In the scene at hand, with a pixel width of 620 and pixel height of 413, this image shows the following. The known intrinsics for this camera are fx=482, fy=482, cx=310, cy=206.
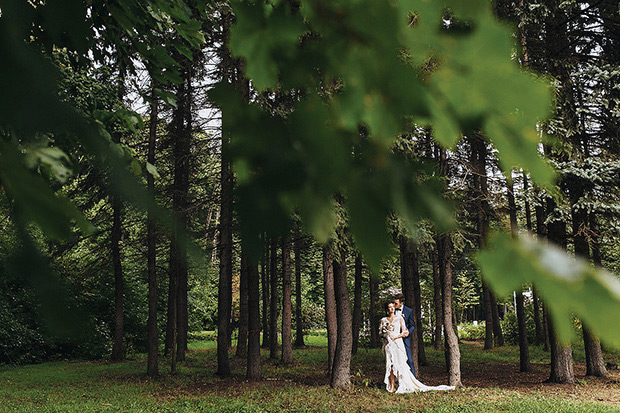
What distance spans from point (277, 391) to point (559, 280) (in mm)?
10812

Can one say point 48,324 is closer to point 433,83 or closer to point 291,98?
point 291,98

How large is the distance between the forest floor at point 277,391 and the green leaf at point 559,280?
355 inches

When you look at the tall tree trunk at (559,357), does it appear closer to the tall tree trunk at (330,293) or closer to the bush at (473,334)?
the tall tree trunk at (330,293)

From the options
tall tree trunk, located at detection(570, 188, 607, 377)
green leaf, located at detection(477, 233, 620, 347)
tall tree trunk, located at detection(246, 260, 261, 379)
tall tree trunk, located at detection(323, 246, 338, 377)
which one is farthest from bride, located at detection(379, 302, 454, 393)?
green leaf, located at detection(477, 233, 620, 347)

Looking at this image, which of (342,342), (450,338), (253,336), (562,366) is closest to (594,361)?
(562,366)

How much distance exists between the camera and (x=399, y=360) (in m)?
10.8

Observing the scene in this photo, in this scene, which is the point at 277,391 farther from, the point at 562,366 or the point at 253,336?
the point at 562,366

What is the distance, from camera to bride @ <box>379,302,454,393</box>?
10750 millimetres

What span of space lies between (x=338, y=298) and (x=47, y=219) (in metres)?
10.4

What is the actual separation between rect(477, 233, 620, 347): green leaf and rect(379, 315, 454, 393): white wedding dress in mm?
Answer: 10790

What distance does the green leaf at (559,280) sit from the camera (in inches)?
18.9

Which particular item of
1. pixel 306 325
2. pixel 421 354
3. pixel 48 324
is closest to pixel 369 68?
pixel 48 324

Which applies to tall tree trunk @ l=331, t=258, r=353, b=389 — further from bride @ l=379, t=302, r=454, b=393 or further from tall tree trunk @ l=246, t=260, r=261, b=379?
tall tree trunk @ l=246, t=260, r=261, b=379

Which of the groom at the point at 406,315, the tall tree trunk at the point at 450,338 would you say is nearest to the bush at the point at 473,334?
the tall tree trunk at the point at 450,338
